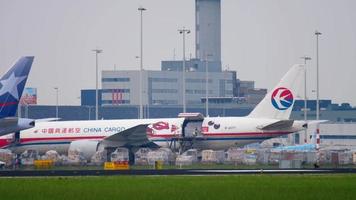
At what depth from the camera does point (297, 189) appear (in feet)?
182

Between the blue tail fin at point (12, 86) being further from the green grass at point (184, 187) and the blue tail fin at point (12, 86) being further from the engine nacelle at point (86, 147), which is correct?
the engine nacelle at point (86, 147)

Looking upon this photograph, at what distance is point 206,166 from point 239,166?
274cm

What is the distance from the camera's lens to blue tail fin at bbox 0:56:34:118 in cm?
7144

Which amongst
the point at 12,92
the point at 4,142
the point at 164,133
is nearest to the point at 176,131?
the point at 164,133

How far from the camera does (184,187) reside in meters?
57.2

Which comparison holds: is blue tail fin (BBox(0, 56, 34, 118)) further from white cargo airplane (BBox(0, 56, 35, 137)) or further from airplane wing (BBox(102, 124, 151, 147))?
airplane wing (BBox(102, 124, 151, 147))

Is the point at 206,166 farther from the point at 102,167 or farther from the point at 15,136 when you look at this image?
the point at 15,136

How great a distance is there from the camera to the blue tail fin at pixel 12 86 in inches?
2813

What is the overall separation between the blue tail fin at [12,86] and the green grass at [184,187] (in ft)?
20.6

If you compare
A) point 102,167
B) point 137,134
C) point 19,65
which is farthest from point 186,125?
point 19,65

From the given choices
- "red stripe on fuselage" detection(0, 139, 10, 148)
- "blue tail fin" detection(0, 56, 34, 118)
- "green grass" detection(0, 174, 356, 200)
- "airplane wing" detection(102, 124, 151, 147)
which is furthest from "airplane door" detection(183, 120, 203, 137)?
"green grass" detection(0, 174, 356, 200)

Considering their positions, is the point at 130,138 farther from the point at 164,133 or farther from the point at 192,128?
the point at 192,128

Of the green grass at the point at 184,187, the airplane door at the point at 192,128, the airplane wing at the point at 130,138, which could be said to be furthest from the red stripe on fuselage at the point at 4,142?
the green grass at the point at 184,187

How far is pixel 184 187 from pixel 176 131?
41.8 metres
